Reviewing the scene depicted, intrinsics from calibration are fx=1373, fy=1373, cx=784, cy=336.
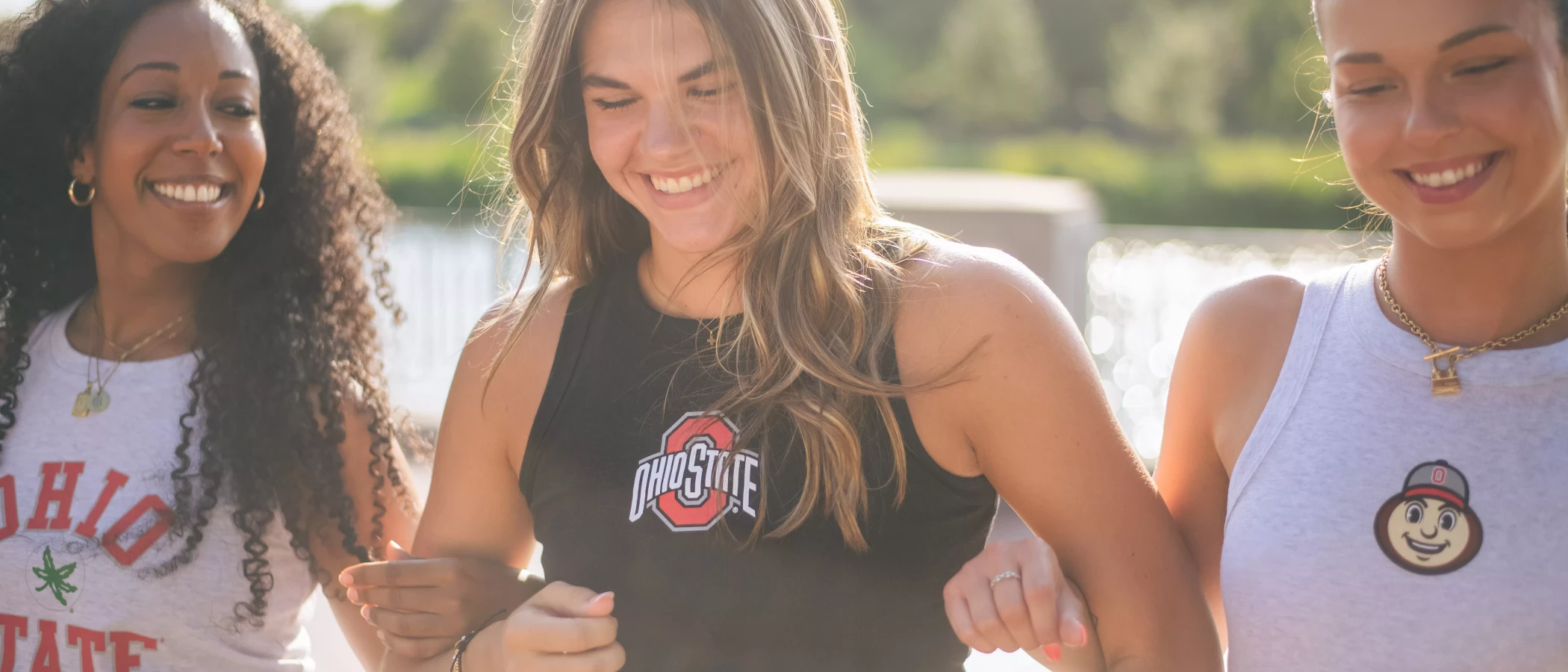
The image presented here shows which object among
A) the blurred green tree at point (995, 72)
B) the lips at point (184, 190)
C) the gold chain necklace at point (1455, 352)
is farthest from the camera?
the blurred green tree at point (995, 72)

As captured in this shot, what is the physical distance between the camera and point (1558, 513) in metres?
1.75

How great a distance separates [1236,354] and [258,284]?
6.05 ft

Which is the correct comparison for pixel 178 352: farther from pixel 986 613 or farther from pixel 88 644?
pixel 986 613

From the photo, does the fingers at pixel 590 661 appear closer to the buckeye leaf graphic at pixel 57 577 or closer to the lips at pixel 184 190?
the buckeye leaf graphic at pixel 57 577

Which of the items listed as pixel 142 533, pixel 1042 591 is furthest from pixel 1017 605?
pixel 142 533

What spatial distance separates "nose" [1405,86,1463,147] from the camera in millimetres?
1774

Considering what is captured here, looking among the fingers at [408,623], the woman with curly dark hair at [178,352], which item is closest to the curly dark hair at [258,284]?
the woman with curly dark hair at [178,352]

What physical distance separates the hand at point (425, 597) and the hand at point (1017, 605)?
0.88m

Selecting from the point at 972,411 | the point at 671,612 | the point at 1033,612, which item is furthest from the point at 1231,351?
the point at 671,612

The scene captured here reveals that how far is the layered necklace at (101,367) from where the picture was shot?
2.57m

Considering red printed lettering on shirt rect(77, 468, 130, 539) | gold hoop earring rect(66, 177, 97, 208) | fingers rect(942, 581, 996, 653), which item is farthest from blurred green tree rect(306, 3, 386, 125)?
fingers rect(942, 581, 996, 653)

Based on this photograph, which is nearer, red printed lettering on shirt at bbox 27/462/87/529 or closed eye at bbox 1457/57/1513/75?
closed eye at bbox 1457/57/1513/75

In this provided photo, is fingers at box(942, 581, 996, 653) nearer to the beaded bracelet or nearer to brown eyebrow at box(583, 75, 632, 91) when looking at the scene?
the beaded bracelet

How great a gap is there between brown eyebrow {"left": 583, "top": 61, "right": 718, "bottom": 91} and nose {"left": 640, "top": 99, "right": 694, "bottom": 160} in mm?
52
